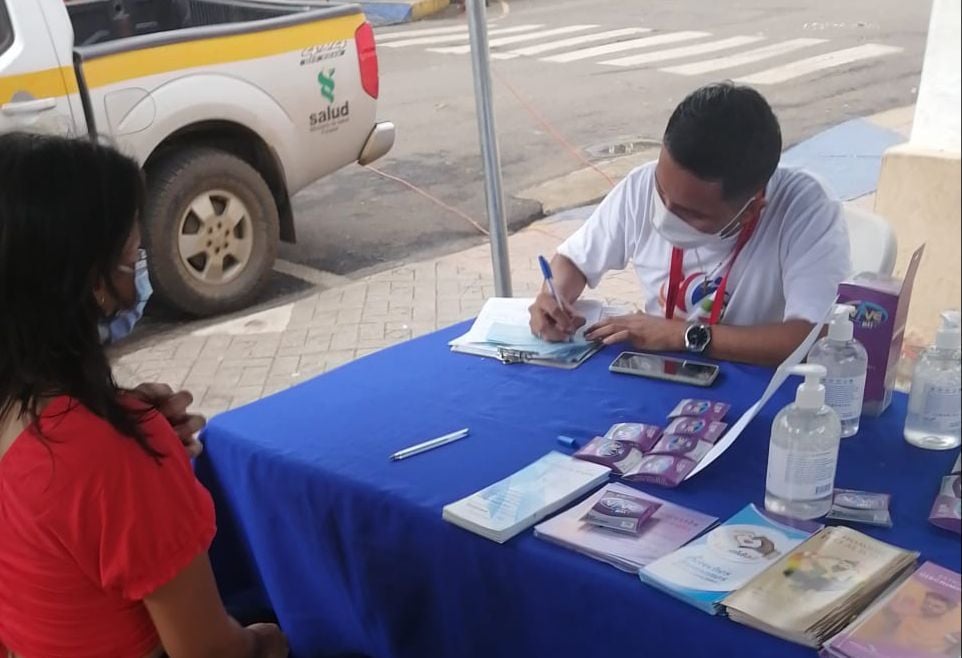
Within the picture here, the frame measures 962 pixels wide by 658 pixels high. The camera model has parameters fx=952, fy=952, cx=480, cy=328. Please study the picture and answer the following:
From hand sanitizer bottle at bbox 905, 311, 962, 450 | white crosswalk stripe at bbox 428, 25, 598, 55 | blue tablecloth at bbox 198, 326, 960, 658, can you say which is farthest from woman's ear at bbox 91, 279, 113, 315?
white crosswalk stripe at bbox 428, 25, 598, 55

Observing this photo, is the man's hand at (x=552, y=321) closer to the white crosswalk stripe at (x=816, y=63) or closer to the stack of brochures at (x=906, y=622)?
the stack of brochures at (x=906, y=622)

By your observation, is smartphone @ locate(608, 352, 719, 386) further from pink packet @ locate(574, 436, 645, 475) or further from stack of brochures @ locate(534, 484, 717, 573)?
stack of brochures @ locate(534, 484, 717, 573)

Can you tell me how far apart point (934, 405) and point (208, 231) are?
11.0ft

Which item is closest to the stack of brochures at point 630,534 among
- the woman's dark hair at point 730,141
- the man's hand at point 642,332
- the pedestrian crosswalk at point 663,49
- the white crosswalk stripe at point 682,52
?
the man's hand at point 642,332

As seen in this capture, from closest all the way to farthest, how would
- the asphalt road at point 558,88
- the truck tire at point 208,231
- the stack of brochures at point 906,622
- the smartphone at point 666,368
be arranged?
the stack of brochures at point 906,622, the smartphone at point 666,368, the truck tire at point 208,231, the asphalt road at point 558,88

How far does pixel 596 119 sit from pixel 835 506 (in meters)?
6.41

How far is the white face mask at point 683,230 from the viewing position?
1.90 meters

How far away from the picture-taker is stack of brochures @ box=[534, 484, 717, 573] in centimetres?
120

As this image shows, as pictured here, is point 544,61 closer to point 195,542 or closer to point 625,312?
point 625,312

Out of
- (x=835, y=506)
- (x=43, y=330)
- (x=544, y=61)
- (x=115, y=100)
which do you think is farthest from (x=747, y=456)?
(x=544, y=61)

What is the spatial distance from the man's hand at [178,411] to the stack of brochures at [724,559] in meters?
0.78

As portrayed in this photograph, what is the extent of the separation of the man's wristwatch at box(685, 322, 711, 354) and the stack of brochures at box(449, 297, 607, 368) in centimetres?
18

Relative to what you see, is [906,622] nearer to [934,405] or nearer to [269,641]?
[934,405]

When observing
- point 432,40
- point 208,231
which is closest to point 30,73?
point 208,231
